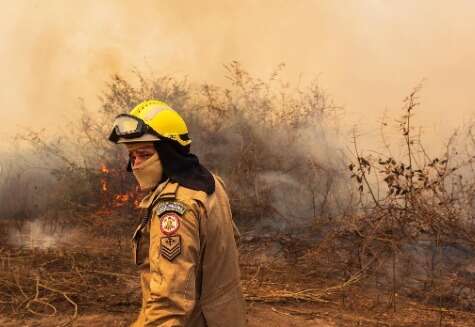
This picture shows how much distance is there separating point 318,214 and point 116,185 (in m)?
3.16

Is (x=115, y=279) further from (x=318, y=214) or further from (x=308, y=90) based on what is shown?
(x=308, y=90)

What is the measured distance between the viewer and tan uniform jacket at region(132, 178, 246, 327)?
5.70ft

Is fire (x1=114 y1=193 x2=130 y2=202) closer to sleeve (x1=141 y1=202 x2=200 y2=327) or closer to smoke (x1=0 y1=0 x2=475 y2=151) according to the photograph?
smoke (x1=0 y1=0 x2=475 y2=151)

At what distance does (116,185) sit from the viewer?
803 centimetres

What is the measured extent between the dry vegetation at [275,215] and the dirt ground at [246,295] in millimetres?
18

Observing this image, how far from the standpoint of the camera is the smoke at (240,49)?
8875 mm

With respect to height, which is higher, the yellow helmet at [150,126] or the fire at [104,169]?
the yellow helmet at [150,126]

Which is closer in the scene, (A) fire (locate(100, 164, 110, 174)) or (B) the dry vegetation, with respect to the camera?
(B) the dry vegetation

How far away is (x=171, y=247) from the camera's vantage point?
1750 mm

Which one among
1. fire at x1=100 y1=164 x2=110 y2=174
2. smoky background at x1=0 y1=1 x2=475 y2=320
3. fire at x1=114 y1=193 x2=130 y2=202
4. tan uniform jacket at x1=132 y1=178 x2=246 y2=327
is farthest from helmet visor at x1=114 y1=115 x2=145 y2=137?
fire at x1=100 y1=164 x2=110 y2=174

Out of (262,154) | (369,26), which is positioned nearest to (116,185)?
(262,154)

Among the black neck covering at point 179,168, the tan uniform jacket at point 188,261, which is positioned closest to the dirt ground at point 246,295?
the tan uniform jacket at point 188,261

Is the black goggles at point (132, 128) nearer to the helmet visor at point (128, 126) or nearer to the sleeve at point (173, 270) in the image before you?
the helmet visor at point (128, 126)

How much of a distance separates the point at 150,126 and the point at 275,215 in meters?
5.47
